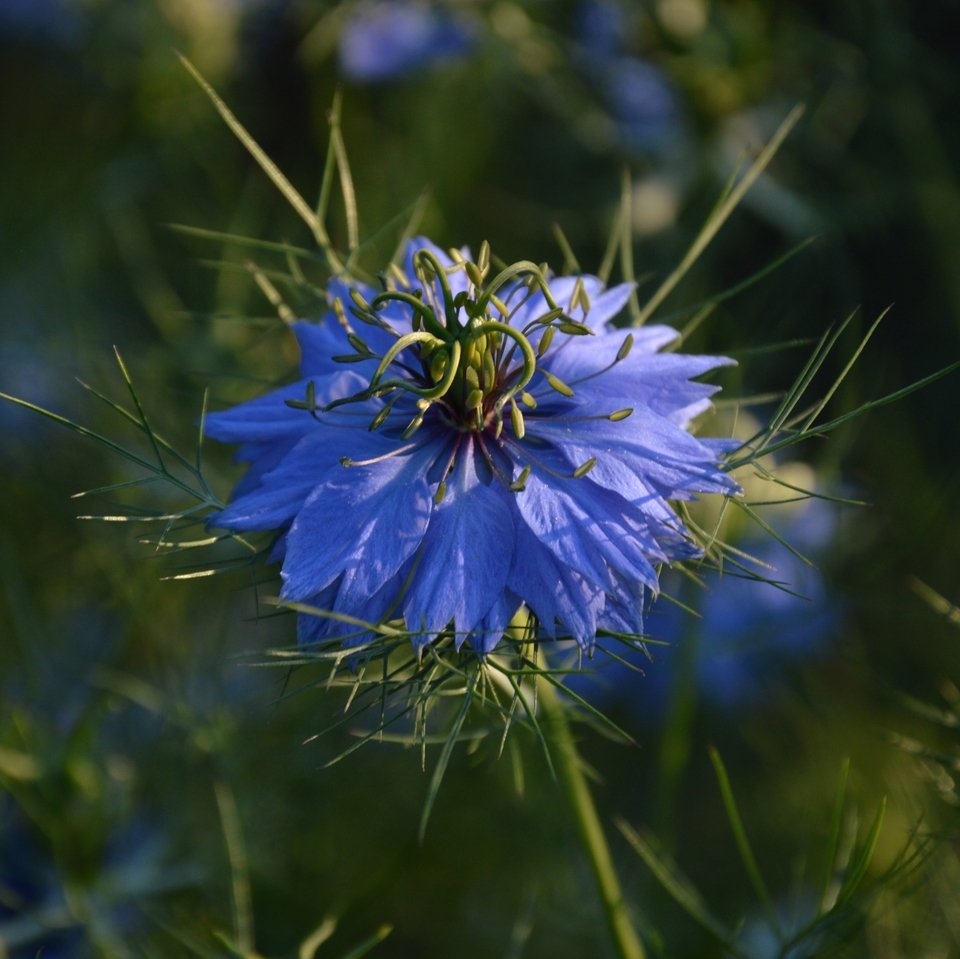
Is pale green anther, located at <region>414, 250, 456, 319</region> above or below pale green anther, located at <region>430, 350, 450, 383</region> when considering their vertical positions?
above

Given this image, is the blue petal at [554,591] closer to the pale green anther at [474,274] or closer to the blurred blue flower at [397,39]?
the pale green anther at [474,274]

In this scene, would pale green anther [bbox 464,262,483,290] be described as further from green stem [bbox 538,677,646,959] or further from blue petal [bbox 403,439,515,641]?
green stem [bbox 538,677,646,959]

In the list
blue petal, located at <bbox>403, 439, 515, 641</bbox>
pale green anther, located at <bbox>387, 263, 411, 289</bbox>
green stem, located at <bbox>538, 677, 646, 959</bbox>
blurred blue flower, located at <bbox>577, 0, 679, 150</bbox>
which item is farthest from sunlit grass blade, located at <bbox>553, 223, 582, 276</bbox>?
blurred blue flower, located at <bbox>577, 0, 679, 150</bbox>

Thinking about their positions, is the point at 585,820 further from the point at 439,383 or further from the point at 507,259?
the point at 507,259

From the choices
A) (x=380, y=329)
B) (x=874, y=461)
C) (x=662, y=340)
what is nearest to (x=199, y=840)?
(x=380, y=329)

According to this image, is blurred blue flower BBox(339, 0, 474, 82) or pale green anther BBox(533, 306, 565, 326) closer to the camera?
pale green anther BBox(533, 306, 565, 326)

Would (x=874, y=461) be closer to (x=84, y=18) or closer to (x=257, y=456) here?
(x=257, y=456)

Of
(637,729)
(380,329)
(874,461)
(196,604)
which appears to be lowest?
(196,604)
